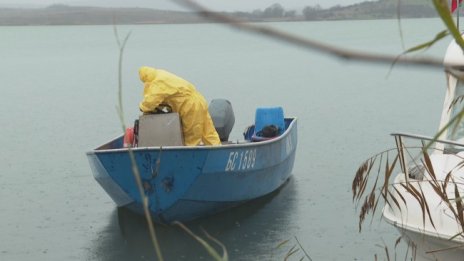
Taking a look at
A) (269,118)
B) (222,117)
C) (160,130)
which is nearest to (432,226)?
(160,130)

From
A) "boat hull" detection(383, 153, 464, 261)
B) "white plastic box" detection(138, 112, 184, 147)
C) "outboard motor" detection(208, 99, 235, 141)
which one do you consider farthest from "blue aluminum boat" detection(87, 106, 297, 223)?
"boat hull" detection(383, 153, 464, 261)

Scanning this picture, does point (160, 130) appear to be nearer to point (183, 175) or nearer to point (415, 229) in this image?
point (183, 175)

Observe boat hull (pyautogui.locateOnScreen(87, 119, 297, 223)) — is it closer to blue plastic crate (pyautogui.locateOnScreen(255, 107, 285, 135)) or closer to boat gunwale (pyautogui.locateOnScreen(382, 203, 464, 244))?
blue plastic crate (pyautogui.locateOnScreen(255, 107, 285, 135))

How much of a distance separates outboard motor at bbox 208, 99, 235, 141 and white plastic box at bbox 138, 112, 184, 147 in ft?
4.23

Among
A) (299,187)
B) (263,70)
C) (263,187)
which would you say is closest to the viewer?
(263,187)

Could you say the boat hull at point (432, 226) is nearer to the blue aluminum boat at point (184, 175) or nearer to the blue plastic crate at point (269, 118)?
the blue aluminum boat at point (184, 175)

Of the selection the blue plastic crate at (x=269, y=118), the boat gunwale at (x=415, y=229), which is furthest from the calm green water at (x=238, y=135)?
the blue plastic crate at (x=269, y=118)

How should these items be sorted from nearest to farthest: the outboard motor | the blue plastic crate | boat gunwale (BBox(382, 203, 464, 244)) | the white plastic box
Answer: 1. boat gunwale (BBox(382, 203, 464, 244))
2. the white plastic box
3. the outboard motor
4. the blue plastic crate

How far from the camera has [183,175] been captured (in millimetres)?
9555

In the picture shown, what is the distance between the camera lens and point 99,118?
22156 millimetres

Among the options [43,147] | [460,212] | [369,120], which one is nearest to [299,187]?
[43,147]

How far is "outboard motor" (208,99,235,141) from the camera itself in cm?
1093

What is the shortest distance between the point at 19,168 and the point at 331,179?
497cm

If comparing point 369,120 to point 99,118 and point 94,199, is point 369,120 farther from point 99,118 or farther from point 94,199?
point 94,199
